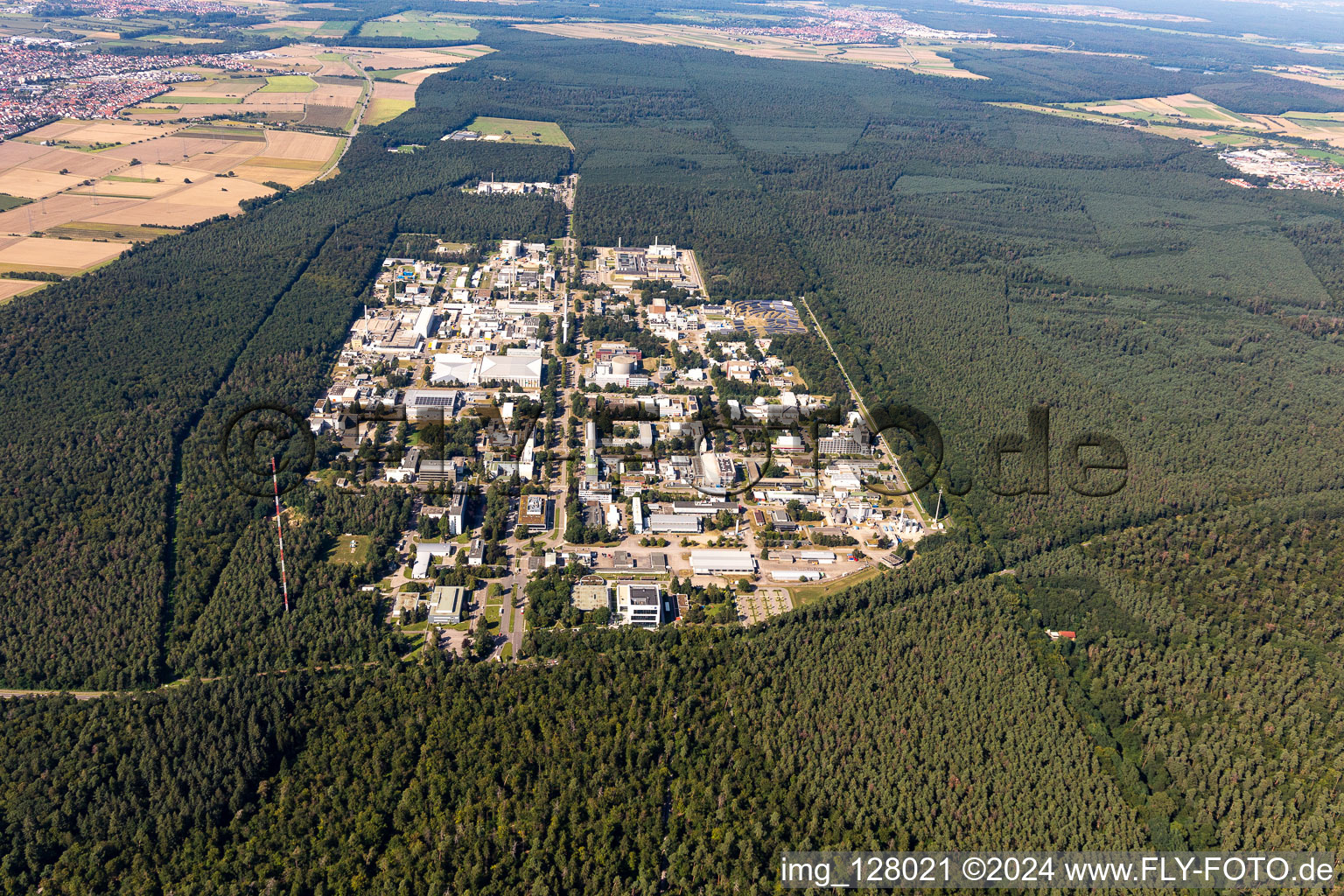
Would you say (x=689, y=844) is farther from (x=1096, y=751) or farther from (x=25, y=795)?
(x=25, y=795)

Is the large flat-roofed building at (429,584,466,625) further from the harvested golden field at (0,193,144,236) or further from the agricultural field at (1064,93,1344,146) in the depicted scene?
the agricultural field at (1064,93,1344,146)

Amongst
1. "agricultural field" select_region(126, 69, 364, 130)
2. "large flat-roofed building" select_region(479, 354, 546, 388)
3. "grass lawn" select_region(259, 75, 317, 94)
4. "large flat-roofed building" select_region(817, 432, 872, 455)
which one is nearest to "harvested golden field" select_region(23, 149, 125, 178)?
"agricultural field" select_region(126, 69, 364, 130)

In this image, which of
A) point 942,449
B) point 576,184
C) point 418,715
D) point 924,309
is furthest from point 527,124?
point 418,715

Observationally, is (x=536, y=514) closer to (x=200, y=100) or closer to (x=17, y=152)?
(x=17, y=152)

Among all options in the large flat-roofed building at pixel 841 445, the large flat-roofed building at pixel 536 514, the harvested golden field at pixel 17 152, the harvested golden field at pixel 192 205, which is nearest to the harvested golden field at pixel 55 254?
A: the harvested golden field at pixel 192 205

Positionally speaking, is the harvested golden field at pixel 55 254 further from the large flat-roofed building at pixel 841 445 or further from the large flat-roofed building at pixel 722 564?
the large flat-roofed building at pixel 841 445

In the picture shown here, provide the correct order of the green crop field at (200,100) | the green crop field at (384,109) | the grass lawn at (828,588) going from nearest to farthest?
1. the grass lawn at (828,588)
2. the green crop field at (384,109)
3. the green crop field at (200,100)
